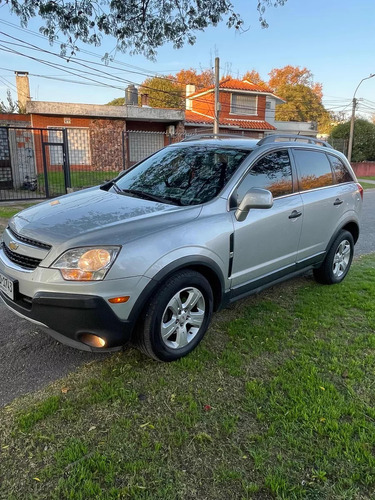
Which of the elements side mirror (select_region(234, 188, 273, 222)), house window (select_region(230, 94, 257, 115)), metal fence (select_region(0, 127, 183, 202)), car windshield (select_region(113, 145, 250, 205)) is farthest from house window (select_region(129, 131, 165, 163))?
side mirror (select_region(234, 188, 273, 222))

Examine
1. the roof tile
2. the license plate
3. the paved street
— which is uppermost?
the roof tile

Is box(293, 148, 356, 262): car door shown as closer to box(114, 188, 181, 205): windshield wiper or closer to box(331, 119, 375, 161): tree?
box(114, 188, 181, 205): windshield wiper

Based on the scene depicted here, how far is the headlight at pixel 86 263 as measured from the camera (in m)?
2.48

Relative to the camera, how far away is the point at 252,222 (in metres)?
3.37

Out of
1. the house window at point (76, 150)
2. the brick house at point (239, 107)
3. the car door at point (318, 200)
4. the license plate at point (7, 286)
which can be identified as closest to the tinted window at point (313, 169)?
the car door at point (318, 200)

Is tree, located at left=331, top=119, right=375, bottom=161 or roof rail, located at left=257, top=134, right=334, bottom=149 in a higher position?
tree, located at left=331, top=119, right=375, bottom=161

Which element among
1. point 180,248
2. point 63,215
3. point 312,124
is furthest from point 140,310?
point 312,124

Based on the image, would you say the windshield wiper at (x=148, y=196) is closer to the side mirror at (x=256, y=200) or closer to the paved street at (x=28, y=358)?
the side mirror at (x=256, y=200)

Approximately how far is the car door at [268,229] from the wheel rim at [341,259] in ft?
3.61

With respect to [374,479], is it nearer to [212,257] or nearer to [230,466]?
[230,466]

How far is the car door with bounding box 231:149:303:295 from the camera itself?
334 centimetres

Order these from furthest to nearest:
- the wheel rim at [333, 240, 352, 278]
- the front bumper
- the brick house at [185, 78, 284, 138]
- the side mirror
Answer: the brick house at [185, 78, 284, 138]
the wheel rim at [333, 240, 352, 278]
the side mirror
the front bumper

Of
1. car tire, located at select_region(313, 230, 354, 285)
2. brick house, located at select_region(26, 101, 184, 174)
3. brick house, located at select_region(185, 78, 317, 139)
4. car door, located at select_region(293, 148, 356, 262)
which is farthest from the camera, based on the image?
brick house, located at select_region(185, 78, 317, 139)

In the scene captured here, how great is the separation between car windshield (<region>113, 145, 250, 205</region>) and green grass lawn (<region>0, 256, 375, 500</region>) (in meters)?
1.32
